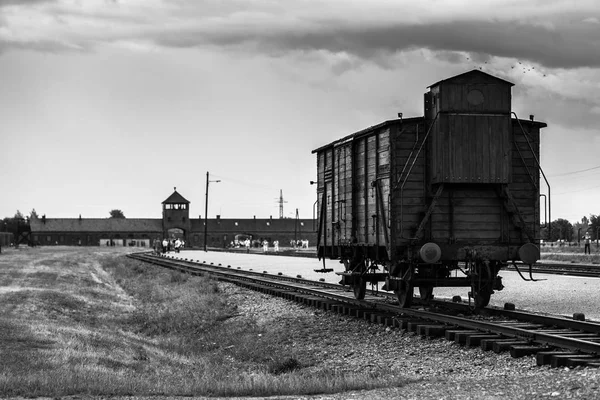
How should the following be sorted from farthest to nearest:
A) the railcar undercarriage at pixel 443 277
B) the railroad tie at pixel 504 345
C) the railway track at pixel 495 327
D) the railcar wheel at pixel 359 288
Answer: the railcar wheel at pixel 359 288
the railcar undercarriage at pixel 443 277
the railroad tie at pixel 504 345
the railway track at pixel 495 327

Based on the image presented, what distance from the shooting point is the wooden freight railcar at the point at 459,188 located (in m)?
15.6

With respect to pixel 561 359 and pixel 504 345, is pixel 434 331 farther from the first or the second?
pixel 561 359

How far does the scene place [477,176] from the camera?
15.6 meters

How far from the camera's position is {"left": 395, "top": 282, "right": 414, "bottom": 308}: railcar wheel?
1614 cm

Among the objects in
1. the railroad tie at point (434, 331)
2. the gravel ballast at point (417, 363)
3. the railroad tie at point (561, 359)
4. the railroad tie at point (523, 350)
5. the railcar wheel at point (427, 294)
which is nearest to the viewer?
the gravel ballast at point (417, 363)

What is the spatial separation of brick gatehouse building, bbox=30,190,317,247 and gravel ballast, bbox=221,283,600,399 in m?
139

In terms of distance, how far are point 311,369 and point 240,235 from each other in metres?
147

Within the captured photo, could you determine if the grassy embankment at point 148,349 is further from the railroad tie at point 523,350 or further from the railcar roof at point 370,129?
the railcar roof at point 370,129

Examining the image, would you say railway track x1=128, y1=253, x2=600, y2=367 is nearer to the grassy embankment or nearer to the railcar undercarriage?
the railcar undercarriage

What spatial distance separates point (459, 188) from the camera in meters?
15.8

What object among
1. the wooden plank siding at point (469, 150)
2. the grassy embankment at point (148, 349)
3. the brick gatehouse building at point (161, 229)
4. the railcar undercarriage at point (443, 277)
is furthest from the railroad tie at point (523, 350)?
the brick gatehouse building at point (161, 229)

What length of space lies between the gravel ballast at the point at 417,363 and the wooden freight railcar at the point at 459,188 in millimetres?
1922

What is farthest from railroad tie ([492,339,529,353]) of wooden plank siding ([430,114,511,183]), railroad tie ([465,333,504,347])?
wooden plank siding ([430,114,511,183])

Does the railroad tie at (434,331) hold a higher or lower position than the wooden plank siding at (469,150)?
lower
